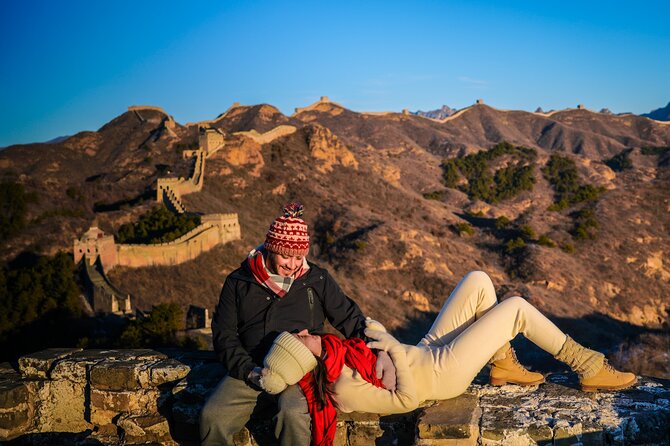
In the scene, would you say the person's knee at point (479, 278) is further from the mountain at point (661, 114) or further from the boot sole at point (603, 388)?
the mountain at point (661, 114)

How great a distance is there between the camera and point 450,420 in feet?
10.7

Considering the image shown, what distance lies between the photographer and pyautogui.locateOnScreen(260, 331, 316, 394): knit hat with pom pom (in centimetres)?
316

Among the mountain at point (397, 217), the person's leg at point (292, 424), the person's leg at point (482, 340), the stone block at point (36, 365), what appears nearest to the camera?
the person's leg at point (292, 424)

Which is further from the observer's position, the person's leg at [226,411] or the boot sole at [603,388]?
the boot sole at [603,388]

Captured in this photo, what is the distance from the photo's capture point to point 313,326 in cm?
380

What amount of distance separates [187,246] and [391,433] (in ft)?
86.8

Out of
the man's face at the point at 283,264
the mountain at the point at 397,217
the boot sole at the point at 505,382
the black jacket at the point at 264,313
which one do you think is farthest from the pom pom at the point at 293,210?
the mountain at the point at 397,217

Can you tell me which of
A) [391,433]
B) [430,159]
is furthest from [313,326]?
[430,159]

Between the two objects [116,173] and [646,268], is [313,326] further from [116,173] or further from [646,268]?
[116,173]

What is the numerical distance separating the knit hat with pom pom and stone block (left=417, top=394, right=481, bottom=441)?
77 centimetres

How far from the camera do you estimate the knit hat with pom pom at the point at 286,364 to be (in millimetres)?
3158

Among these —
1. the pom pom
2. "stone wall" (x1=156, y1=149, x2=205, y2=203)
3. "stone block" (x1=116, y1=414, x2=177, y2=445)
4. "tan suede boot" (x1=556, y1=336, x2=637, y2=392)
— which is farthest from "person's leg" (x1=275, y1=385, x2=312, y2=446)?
"stone wall" (x1=156, y1=149, x2=205, y2=203)

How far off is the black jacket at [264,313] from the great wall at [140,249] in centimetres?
2097

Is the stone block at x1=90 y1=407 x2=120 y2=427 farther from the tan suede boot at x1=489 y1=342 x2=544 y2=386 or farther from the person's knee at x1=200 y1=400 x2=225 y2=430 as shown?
the tan suede boot at x1=489 y1=342 x2=544 y2=386
